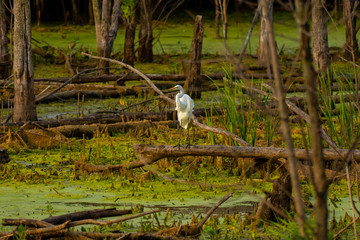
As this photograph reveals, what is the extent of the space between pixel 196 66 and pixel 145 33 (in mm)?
3818

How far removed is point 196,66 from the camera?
Answer: 938cm

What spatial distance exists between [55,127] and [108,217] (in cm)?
309

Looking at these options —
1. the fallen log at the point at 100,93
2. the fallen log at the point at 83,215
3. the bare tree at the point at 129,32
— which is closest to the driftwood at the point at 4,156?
the fallen log at the point at 83,215

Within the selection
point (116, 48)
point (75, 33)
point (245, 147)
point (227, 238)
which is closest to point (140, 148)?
point (245, 147)

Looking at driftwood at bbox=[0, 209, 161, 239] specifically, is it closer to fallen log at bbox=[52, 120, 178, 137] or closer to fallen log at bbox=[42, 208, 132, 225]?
fallen log at bbox=[42, 208, 132, 225]

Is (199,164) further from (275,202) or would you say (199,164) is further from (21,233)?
(21,233)

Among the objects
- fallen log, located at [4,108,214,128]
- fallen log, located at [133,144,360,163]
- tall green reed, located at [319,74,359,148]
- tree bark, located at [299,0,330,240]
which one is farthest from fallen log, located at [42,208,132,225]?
fallen log, located at [4,108,214,128]

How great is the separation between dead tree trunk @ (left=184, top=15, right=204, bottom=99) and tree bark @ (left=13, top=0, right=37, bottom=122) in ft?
8.43

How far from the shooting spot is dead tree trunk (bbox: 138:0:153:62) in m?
12.6

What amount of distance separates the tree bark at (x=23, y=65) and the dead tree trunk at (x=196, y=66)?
2.57 m

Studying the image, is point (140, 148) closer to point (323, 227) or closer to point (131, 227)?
point (131, 227)

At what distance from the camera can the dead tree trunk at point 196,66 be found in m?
9.16

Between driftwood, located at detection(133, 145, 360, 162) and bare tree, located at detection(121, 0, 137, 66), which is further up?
bare tree, located at detection(121, 0, 137, 66)

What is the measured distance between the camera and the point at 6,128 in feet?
23.1
